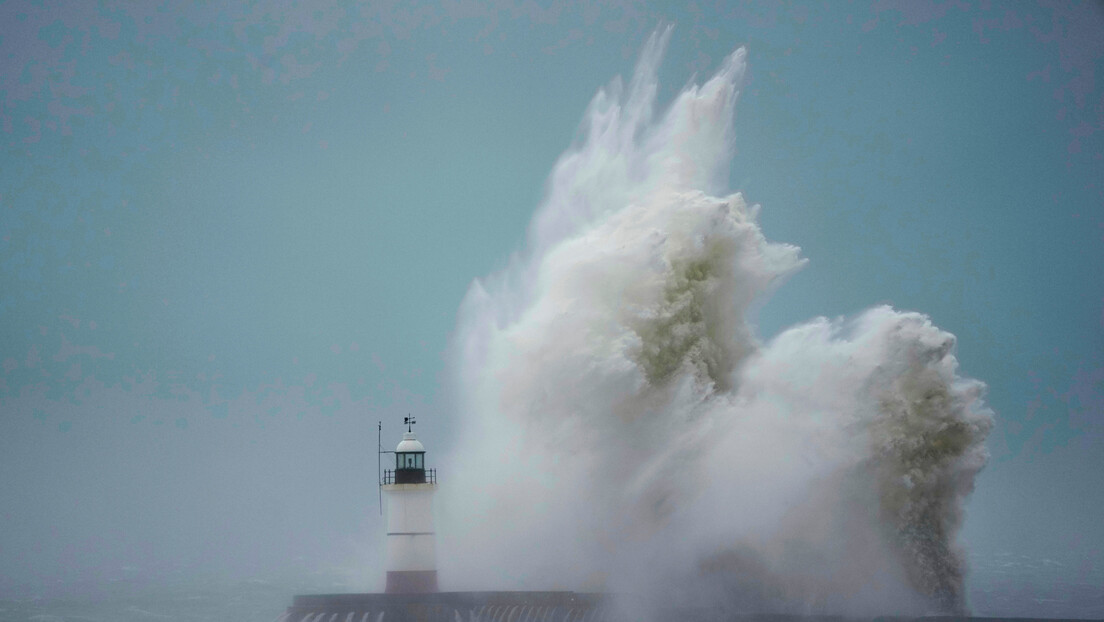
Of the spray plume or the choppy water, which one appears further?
the choppy water

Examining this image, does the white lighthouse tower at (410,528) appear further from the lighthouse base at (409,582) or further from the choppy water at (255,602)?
the choppy water at (255,602)

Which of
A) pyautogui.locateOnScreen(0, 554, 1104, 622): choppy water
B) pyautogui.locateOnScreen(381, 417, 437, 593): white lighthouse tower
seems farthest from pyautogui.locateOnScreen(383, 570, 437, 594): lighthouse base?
pyautogui.locateOnScreen(0, 554, 1104, 622): choppy water

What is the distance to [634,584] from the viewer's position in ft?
93.7

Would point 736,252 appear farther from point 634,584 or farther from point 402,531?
point 402,531

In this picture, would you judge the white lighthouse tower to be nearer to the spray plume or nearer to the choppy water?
the spray plume

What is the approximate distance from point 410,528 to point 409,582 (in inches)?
50.6

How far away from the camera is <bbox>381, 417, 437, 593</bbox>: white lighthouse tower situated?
2845cm

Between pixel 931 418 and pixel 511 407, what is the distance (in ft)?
34.0

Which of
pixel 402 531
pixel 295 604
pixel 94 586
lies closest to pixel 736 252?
pixel 402 531

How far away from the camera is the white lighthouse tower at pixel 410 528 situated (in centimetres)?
2845

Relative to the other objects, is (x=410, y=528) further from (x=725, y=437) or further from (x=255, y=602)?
(x=255, y=602)

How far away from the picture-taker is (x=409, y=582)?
2841 centimetres

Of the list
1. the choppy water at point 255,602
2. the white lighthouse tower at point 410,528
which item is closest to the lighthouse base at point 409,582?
the white lighthouse tower at point 410,528

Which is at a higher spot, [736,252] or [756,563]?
[736,252]
